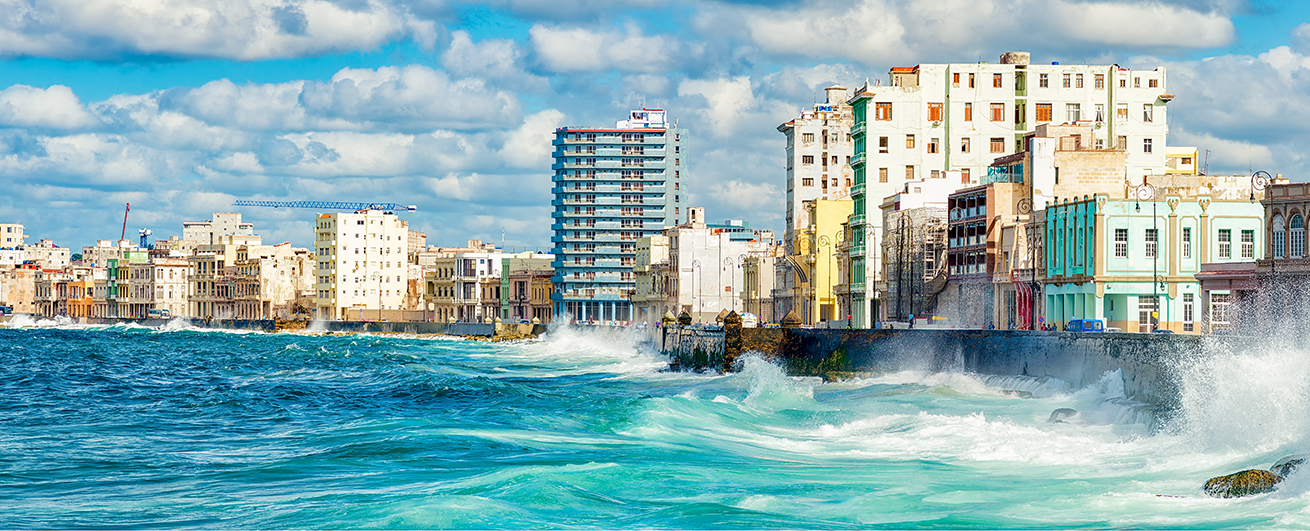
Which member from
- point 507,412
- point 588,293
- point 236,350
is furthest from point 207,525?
point 588,293

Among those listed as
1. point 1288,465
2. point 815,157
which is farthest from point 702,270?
point 1288,465

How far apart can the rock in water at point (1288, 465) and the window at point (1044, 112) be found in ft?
232

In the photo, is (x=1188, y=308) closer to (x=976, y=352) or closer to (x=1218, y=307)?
(x=1218, y=307)

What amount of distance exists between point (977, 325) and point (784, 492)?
5092 centimetres

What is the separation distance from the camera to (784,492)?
2486cm

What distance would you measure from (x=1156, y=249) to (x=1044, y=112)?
33227 mm

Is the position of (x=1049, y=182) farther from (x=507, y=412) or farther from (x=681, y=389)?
(x=507, y=412)

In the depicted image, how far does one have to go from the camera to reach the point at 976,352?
52.4m

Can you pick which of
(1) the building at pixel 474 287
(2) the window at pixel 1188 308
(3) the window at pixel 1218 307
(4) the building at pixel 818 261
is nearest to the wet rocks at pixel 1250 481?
(3) the window at pixel 1218 307

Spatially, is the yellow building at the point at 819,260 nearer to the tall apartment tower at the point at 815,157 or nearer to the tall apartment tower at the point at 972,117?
the tall apartment tower at the point at 972,117

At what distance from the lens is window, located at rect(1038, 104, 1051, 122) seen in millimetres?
91750

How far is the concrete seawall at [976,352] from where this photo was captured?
3644 centimetres

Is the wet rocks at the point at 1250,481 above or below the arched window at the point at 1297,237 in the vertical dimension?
below

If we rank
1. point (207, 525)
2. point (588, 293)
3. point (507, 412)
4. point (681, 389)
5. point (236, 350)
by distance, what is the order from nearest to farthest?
point (207, 525) → point (507, 412) → point (681, 389) → point (236, 350) → point (588, 293)
